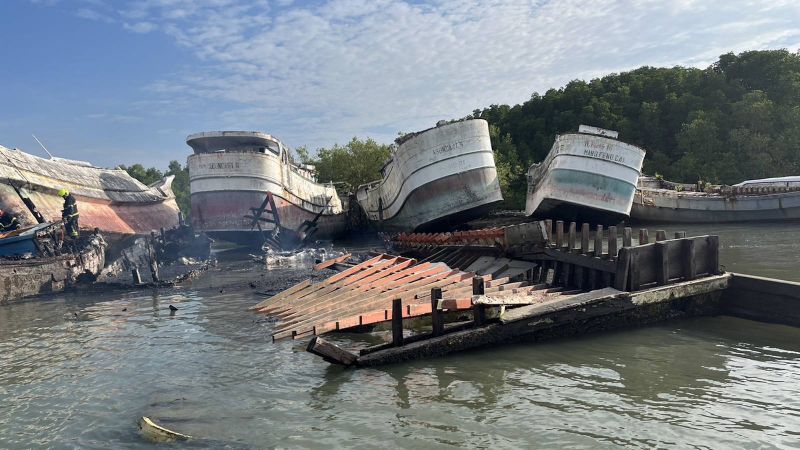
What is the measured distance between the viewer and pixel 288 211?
26.1 metres

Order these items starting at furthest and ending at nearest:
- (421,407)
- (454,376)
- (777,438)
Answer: (454,376) → (421,407) → (777,438)

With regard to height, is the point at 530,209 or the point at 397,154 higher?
the point at 397,154

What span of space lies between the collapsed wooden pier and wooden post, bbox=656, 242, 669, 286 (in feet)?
0.06

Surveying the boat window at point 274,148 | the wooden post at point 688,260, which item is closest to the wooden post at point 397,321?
the wooden post at point 688,260

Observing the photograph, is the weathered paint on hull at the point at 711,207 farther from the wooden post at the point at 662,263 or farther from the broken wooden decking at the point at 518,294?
the wooden post at the point at 662,263

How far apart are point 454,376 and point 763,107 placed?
41737 mm

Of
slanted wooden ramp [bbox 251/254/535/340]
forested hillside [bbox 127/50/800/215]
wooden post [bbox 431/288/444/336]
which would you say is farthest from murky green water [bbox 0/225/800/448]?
forested hillside [bbox 127/50/800/215]

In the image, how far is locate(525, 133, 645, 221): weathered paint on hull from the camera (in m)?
21.1

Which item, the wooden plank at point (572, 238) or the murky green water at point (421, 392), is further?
the wooden plank at point (572, 238)

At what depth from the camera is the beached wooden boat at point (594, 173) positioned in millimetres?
21141

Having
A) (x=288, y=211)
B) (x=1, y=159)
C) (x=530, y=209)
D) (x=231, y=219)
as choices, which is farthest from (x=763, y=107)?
(x=1, y=159)

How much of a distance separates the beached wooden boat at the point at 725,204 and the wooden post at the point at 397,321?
24855mm

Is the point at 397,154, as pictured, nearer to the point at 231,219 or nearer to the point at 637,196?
the point at 231,219

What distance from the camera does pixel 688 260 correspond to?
9812 millimetres
